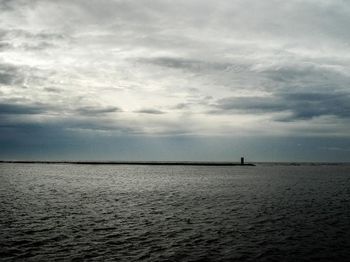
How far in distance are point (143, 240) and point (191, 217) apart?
11629mm

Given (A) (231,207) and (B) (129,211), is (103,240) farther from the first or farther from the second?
(A) (231,207)

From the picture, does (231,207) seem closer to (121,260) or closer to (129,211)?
(129,211)

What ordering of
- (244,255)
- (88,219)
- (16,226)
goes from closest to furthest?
(244,255)
(16,226)
(88,219)

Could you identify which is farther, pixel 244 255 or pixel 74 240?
pixel 74 240

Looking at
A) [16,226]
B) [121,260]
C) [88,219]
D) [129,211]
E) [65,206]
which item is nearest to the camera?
[121,260]

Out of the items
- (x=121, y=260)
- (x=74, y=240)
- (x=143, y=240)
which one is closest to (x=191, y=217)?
(x=143, y=240)

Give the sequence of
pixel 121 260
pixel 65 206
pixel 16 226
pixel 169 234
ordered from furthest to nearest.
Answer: pixel 65 206, pixel 16 226, pixel 169 234, pixel 121 260

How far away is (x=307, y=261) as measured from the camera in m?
21.3

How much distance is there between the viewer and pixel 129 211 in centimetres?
4144

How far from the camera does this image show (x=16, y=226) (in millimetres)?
30531

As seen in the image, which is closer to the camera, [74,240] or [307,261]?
[307,261]

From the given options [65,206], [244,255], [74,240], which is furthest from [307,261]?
[65,206]

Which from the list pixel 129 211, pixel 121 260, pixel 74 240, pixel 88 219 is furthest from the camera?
pixel 129 211

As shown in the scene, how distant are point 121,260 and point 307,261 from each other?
11622 millimetres
